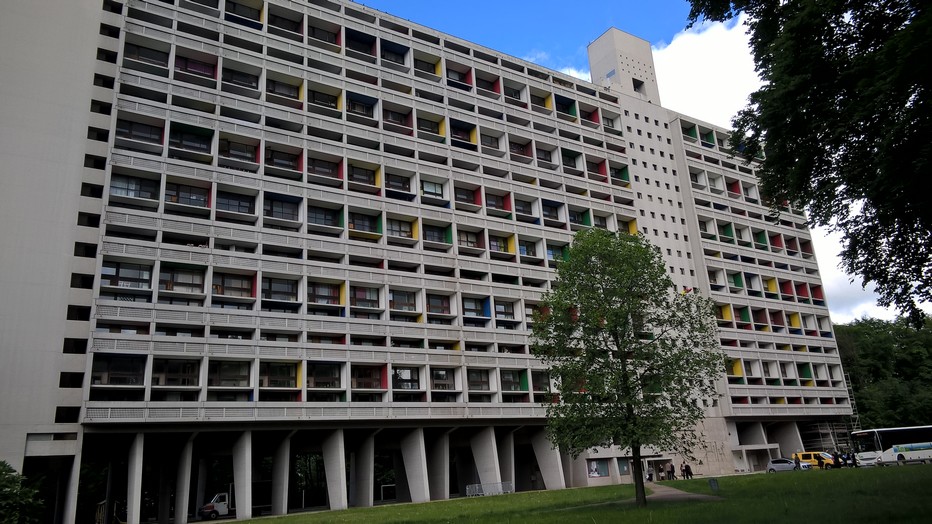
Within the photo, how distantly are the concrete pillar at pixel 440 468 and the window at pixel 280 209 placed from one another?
779 inches

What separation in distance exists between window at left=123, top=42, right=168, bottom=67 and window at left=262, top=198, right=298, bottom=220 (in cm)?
1173

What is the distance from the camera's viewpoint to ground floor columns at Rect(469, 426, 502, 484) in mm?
51406

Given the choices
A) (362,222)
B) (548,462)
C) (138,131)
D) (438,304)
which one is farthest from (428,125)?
(548,462)

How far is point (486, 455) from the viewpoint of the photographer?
171 ft

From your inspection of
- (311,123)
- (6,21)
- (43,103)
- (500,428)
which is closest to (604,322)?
(500,428)

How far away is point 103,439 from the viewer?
139ft

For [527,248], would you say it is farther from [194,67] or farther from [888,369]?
[888,369]

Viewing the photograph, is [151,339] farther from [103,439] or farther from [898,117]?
[898,117]

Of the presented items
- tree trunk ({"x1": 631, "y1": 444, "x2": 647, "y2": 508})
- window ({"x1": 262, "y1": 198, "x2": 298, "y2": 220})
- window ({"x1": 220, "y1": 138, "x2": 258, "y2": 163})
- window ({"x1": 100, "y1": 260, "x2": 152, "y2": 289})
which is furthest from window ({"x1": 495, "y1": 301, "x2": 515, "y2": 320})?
tree trunk ({"x1": 631, "y1": 444, "x2": 647, "y2": 508})

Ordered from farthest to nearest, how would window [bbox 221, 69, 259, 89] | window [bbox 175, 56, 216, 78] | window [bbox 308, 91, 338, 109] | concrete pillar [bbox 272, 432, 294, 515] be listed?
1. window [bbox 308, 91, 338, 109]
2. window [bbox 221, 69, 259, 89]
3. window [bbox 175, 56, 216, 78]
4. concrete pillar [bbox 272, 432, 294, 515]

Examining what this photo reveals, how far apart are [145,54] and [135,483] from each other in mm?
28327

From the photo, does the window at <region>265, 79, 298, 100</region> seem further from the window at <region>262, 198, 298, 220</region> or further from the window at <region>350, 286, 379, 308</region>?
the window at <region>350, 286, 379, 308</region>

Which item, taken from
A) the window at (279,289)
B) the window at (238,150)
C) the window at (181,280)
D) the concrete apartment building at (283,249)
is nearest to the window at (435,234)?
the concrete apartment building at (283,249)

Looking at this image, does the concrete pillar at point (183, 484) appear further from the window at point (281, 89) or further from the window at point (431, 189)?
the window at point (281, 89)
